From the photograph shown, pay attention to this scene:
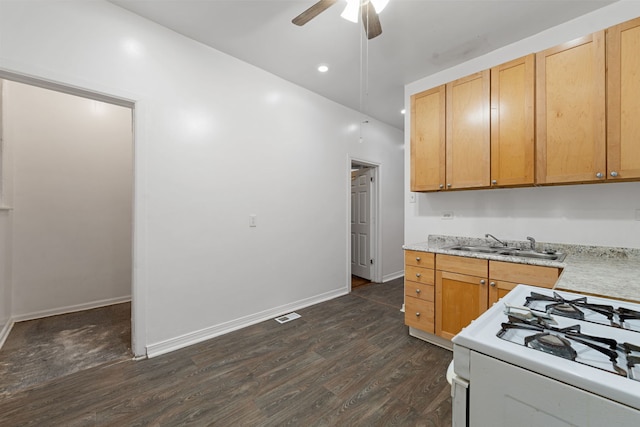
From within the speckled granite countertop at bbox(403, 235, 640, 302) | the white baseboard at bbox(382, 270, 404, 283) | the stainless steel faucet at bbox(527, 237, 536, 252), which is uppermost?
the stainless steel faucet at bbox(527, 237, 536, 252)

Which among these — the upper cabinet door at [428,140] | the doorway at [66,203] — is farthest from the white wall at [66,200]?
the upper cabinet door at [428,140]

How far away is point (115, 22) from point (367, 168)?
3503 millimetres

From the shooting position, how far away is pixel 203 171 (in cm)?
250

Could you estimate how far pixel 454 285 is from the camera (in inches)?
89.0

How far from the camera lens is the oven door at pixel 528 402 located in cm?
53

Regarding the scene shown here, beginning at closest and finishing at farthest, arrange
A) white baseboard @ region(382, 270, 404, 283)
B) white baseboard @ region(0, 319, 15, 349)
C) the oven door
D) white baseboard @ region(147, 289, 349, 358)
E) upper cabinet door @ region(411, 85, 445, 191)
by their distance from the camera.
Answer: the oven door
white baseboard @ region(147, 289, 349, 358)
white baseboard @ region(0, 319, 15, 349)
upper cabinet door @ region(411, 85, 445, 191)
white baseboard @ region(382, 270, 404, 283)

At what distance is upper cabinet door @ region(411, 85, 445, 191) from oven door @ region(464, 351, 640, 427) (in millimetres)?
2247

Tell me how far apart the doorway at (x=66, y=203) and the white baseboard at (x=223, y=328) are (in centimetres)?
62

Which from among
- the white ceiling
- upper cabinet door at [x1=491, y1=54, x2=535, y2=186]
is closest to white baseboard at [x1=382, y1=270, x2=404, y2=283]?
upper cabinet door at [x1=491, y1=54, x2=535, y2=186]

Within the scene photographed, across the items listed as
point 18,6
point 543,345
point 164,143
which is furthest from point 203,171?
point 543,345

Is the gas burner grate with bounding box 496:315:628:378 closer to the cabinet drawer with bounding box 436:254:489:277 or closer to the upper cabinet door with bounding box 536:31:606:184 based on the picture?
the cabinet drawer with bounding box 436:254:489:277

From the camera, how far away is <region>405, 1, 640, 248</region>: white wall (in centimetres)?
199

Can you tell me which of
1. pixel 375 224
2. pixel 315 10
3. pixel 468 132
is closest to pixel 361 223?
pixel 375 224

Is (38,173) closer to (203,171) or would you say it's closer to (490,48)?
(203,171)
